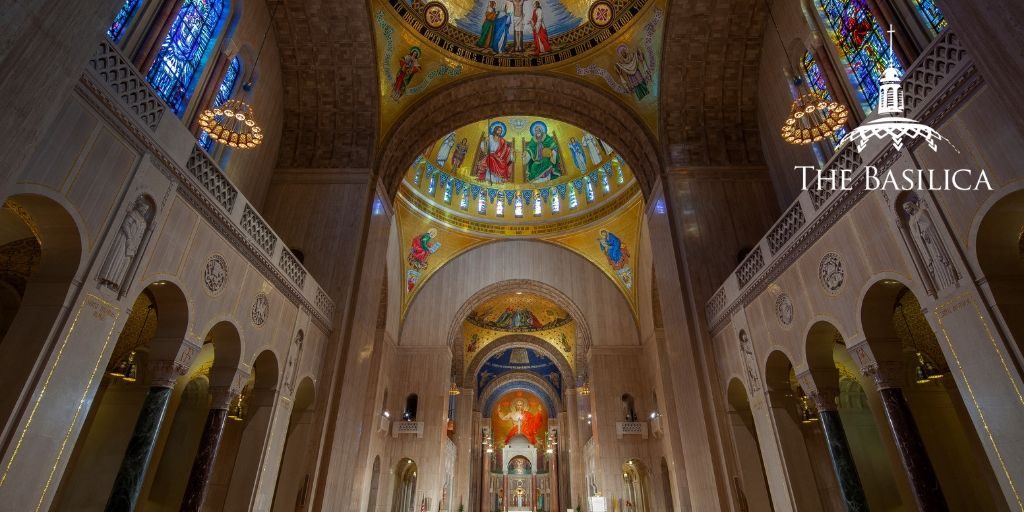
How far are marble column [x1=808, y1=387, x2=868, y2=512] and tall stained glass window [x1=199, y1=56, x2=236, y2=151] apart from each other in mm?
10989

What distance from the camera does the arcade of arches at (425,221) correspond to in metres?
4.03

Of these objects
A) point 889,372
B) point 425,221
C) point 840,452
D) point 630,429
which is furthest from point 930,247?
point 425,221

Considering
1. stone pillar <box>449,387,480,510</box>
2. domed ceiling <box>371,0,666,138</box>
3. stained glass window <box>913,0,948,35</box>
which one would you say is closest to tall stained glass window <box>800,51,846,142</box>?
stained glass window <box>913,0,948,35</box>

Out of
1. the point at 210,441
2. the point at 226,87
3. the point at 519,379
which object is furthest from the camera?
the point at 519,379

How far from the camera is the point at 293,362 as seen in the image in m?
8.30

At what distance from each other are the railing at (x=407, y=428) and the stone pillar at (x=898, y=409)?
1577 centimetres

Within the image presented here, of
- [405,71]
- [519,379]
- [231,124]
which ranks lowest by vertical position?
[231,124]

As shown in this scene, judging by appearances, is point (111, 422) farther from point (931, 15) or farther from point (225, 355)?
point (931, 15)

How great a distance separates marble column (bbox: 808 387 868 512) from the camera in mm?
6109

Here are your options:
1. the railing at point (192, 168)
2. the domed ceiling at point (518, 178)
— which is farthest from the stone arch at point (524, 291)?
the railing at point (192, 168)

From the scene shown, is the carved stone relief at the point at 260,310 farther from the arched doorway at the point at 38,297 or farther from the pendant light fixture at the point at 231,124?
the arched doorway at the point at 38,297

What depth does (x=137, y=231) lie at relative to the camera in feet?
16.3

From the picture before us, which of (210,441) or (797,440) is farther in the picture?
(797,440)

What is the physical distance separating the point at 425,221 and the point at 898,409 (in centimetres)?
1602
